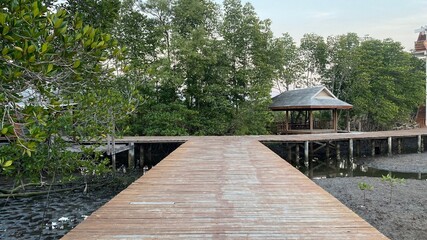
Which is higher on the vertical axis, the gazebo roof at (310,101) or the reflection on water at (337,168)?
the gazebo roof at (310,101)

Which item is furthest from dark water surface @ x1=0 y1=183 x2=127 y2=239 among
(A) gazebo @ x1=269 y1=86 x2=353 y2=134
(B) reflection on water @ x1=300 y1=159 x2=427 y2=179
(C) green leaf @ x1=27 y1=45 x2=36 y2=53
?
(A) gazebo @ x1=269 y1=86 x2=353 y2=134

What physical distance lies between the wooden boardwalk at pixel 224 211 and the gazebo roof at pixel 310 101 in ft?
39.2

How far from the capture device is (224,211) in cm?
308

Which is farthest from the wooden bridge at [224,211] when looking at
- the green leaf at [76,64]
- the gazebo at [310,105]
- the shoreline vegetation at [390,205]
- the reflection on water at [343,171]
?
the gazebo at [310,105]

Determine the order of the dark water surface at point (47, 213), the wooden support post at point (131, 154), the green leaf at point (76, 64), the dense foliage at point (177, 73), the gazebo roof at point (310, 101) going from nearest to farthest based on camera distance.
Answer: the green leaf at point (76, 64)
the dense foliage at point (177, 73)
the dark water surface at point (47, 213)
the wooden support post at point (131, 154)
the gazebo roof at point (310, 101)

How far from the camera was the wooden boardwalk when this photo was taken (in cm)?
251

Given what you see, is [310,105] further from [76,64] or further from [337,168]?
[76,64]

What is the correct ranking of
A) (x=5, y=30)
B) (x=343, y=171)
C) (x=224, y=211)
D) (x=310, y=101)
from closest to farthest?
(x=5, y=30) < (x=224, y=211) < (x=343, y=171) < (x=310, y=101)

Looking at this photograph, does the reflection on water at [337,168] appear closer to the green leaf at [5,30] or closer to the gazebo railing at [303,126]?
Result: the gazebo railing at [303,126]

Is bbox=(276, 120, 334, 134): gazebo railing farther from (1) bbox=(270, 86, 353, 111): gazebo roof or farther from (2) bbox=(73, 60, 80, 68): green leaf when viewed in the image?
(2) bbox=(73, 60, 80, 68): green leaf

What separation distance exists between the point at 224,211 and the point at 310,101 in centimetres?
1415

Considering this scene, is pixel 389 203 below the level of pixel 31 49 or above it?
below

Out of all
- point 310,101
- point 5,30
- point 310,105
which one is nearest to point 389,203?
point 5,30

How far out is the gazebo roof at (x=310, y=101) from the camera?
1620cm
